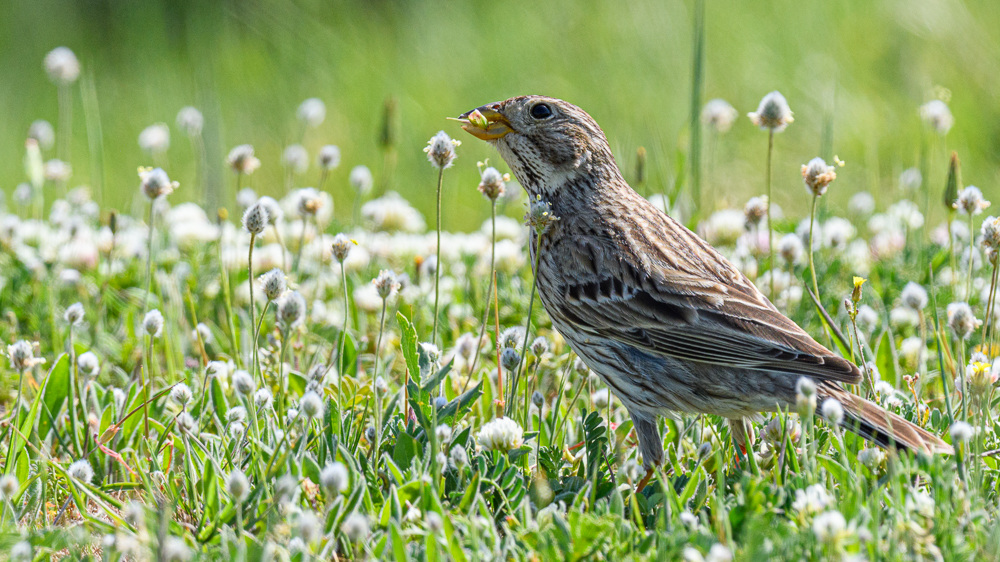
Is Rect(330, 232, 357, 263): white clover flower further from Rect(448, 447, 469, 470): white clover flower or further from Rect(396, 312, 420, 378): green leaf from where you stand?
Rect(448, 447, 469, 470): white clover flower

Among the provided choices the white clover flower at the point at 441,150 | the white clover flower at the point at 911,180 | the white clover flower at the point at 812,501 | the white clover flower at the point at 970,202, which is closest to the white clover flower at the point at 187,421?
the white clover flower at the point at 441,150

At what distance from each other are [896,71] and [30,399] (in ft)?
25.6

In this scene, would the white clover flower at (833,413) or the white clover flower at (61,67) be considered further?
the white clover flower at (61,67)

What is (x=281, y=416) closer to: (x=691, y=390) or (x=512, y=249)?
(x=691, y=390)

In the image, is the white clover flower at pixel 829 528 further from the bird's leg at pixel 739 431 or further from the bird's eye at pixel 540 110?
the bird's eye at pixel 540 110

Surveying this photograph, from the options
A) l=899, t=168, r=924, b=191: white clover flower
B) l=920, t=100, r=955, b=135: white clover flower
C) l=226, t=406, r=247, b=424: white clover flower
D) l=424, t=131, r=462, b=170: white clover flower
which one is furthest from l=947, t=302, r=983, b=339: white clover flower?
l=899, t=168, r=924, b=191: white clover flower

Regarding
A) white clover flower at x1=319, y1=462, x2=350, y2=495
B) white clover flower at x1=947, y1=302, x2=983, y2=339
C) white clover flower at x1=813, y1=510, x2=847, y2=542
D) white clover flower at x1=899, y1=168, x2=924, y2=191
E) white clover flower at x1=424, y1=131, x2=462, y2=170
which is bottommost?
white clover flower at x1=813, y1=510, x2=847, y2=542

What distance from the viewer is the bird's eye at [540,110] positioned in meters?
4.48

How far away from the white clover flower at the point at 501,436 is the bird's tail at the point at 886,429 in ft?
3.27

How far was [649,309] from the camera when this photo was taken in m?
3.90

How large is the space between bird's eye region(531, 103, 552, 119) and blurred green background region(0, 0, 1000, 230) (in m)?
3.49

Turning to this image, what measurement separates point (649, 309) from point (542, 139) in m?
0.97

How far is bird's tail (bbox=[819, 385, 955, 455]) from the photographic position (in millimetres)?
3219

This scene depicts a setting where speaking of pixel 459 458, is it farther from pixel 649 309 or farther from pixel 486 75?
pixel 486 75
